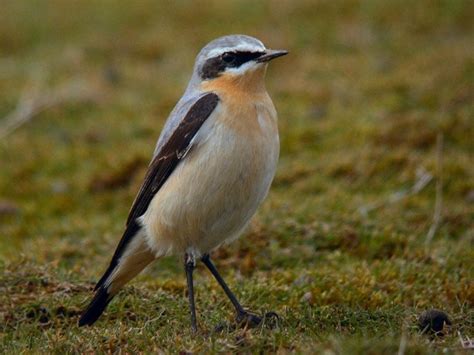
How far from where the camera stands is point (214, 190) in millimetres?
6188

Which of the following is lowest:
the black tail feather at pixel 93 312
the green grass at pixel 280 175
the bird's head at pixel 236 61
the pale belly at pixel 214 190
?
the green grass at pixel 280 175

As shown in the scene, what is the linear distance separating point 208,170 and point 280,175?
14.8ft

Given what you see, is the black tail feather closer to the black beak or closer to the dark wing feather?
the dark wing feather

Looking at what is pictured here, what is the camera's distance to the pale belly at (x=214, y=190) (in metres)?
6.16

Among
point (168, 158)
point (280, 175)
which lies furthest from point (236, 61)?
point (280, 175)

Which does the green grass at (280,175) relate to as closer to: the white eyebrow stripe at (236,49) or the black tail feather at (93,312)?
the black tail feather at (93,312)

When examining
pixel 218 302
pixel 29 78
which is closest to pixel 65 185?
pixel 29 78

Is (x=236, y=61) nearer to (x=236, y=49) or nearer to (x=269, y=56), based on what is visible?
(x=236, y=49)

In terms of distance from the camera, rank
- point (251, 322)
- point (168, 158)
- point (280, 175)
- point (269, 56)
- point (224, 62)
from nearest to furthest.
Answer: point (251, 322) < point (269, 56) < point (168, 158) < point (224, 62) < point (280, 175)

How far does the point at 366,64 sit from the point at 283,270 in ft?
21.4

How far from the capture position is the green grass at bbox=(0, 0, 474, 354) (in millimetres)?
6488

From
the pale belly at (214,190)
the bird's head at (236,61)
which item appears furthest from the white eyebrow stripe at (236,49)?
the pale belly at (214,190)

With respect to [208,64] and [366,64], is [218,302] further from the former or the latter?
[366,64]

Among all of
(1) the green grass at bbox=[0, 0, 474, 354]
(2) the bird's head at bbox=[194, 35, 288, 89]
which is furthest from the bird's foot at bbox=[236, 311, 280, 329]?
(2) the bird's head at bbox=[194, 35, 288, 89]
